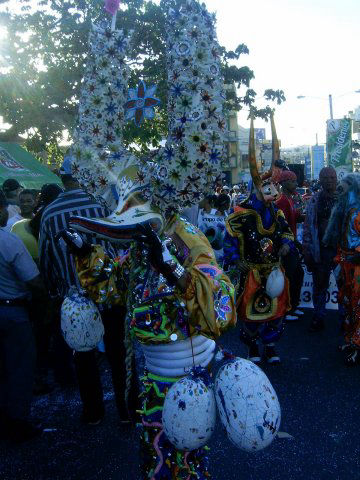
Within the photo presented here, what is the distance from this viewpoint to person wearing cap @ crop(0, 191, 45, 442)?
12.1 ft

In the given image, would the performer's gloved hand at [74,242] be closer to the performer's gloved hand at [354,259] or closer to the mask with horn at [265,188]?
the mask with horn at [265,188]

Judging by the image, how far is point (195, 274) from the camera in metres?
2.02

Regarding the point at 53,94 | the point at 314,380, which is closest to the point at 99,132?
the point at 314,380

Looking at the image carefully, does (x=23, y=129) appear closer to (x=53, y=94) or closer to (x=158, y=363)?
(x=53, y=94)

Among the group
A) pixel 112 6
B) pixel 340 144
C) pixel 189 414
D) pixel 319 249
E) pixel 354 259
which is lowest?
pixel 319 249

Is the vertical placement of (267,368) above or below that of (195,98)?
below

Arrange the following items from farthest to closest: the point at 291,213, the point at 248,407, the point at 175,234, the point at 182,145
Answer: the point at 291,213 < the point at 175,234 < the point at 182,145 < the point at 248,407

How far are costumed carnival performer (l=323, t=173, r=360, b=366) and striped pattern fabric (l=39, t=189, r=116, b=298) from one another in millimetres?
2481

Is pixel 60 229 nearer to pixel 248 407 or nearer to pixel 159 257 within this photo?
pixel 159 257

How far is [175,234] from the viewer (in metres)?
2.22

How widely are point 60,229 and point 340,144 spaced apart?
12397 millimetres

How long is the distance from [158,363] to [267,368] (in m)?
2.89

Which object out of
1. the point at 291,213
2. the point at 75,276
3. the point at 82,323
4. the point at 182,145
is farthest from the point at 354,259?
the point at 182,145

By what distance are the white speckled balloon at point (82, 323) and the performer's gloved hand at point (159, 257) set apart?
2.65 ft
